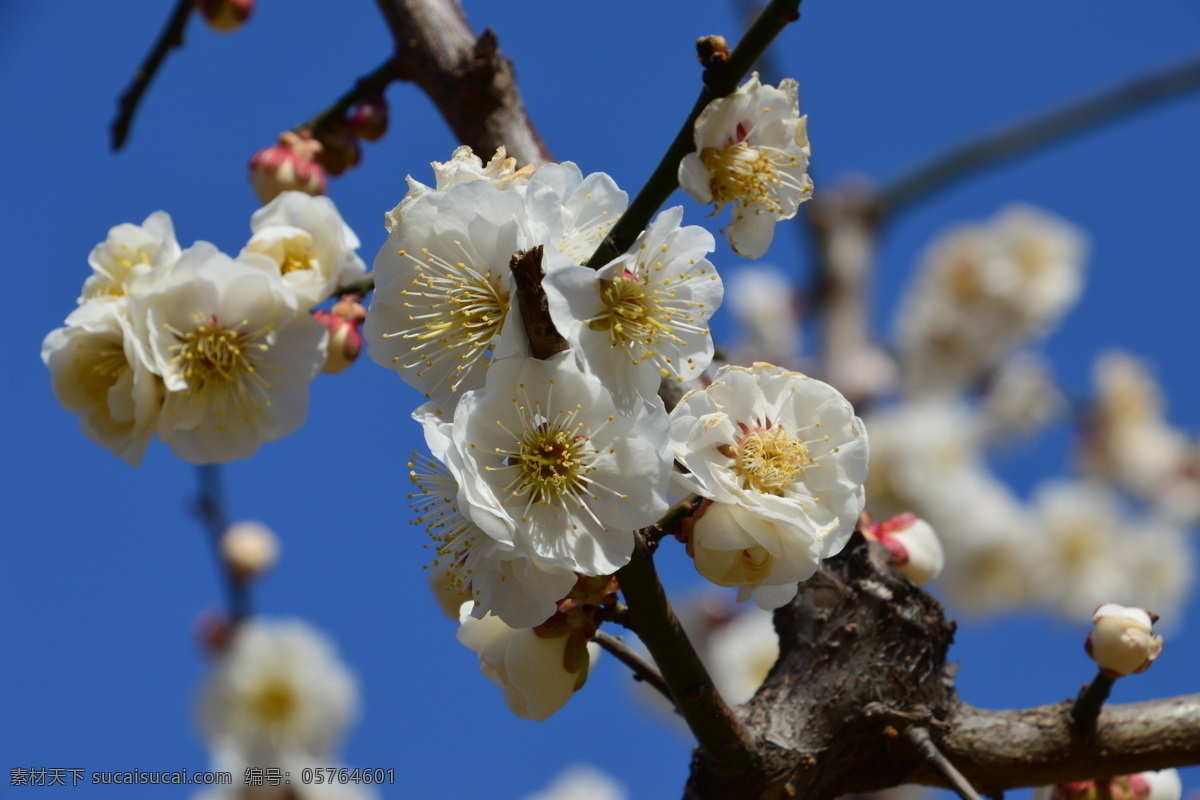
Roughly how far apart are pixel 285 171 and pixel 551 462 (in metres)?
0.95

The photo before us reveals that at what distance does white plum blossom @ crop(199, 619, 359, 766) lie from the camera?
333 centimetres

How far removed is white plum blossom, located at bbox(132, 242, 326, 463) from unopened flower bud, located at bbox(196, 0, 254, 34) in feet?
3.11

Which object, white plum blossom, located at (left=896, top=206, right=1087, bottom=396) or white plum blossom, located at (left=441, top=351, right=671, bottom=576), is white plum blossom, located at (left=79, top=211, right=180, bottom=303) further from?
white plum blossom, located at (left=896, top=206, right=1087, bottom=396)

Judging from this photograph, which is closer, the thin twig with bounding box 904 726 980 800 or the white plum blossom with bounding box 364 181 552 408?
the white plum blossom with bounding box 364 181 552 408

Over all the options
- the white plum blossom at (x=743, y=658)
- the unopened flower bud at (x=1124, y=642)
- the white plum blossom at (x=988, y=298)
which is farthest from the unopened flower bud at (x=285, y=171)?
the white plum blossom at (x=988, y=298)

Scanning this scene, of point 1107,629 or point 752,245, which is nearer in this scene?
point 752,245

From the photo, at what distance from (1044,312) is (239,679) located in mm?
4997

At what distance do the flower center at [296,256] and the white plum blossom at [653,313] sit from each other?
632 mm

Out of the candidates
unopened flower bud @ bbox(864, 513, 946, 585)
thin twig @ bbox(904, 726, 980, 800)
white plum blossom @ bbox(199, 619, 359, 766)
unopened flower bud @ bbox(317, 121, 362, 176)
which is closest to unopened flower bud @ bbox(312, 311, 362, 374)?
unopened flower bud @ bbox(317, 121, 362, 176)

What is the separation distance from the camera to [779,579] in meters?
0.93

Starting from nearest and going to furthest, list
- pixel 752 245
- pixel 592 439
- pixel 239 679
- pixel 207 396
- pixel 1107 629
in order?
pixel 592 439, pixel 752 245, pixel 1107 629, pixel 207 396, pixel 239 679

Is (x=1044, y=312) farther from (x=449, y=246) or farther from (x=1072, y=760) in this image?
(x=449, y=246)

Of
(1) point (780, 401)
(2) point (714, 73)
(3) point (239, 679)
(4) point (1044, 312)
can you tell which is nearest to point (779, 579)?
(1) point (780, 401)

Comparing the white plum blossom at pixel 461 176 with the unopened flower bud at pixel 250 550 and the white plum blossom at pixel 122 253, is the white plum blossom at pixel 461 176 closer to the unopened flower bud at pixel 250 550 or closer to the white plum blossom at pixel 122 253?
→ the white plum blossom at pixel 122 253
